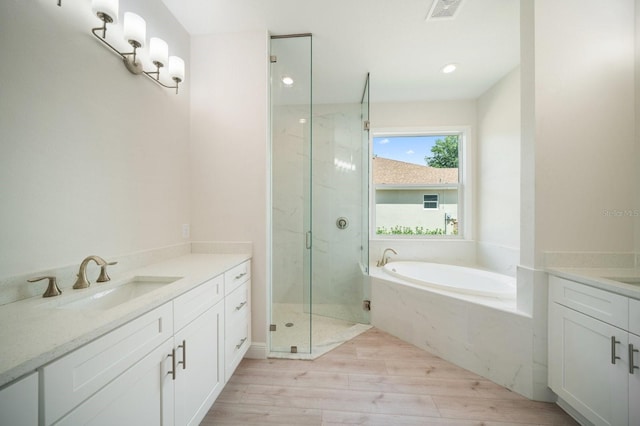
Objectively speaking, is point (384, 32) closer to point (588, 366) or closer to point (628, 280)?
point (628, 280)

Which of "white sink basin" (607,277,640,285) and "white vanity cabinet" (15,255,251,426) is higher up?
"white sink basin" (607,277,640,285)

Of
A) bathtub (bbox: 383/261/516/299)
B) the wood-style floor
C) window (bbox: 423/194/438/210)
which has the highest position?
window (bbox: 423/194/438/210)

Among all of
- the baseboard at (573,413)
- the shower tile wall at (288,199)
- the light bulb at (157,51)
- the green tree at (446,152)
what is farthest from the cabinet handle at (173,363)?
the green tree at (446,152)

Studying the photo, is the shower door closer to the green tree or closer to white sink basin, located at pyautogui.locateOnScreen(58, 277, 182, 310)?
white sink basin, located at pyautogui.locateOnScreen(58, 277, 182, 310)

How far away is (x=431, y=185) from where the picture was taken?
3107mm

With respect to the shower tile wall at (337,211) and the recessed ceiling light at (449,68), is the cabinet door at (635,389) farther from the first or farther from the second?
the recessed ceiling light at (449,68)

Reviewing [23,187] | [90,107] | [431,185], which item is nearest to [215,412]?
[23,187]

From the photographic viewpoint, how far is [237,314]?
165 cm

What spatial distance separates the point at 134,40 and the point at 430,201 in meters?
3.20

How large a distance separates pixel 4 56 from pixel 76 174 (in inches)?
18.6

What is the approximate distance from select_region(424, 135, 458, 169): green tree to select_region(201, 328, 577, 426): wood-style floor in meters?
2.32

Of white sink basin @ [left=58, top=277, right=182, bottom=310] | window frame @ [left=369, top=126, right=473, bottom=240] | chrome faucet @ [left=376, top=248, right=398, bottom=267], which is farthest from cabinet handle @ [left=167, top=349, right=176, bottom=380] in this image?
window frame @ [left=369, top=126, right=473, bottom=240]

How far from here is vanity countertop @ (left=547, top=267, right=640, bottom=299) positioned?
1099mm

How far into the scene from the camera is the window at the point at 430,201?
10.3ft
